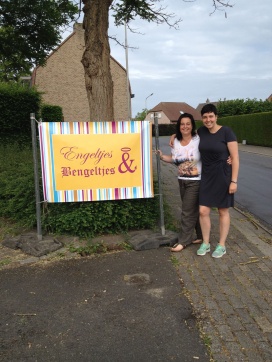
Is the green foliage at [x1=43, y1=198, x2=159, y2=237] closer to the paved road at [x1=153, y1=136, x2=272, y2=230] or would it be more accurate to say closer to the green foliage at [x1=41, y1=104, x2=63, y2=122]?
the paved road at [x1=153, y1=136, x2=272, y2=230]

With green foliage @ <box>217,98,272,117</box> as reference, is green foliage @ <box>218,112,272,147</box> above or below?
below

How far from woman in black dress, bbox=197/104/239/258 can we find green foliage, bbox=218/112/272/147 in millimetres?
18989

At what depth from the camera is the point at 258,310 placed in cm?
296

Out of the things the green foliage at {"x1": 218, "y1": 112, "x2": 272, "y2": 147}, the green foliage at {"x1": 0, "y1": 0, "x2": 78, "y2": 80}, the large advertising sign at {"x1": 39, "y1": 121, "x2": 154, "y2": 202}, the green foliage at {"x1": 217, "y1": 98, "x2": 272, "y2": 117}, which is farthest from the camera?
the green foliage at {"x1": 217, "y1": 98, "x2": 272, "y2": 117}

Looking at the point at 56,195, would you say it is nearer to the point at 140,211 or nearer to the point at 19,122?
the point at 140,211

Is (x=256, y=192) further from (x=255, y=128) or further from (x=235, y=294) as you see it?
(x=255, y=128)

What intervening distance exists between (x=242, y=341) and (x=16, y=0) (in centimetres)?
1136

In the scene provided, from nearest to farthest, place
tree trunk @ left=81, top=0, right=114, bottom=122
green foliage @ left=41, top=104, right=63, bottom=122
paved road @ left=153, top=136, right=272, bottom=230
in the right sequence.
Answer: tree trunk @ left=81, top=0, right=114, bottom=122, paved road @ left=153, top=136, right=272, bottom=230, green foliage @ left=41, top=104, right=63, bottom=122

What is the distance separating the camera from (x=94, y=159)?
4.57 m

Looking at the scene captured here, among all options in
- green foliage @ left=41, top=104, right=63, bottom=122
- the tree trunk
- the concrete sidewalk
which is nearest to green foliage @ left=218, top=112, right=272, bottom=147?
green foliage @ left=41, top=104, right=63, bottom=122

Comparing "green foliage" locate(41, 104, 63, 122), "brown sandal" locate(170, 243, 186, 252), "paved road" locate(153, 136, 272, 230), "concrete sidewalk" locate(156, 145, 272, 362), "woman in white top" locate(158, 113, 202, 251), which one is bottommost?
"paved road" locate(153, 136, 272, 230)

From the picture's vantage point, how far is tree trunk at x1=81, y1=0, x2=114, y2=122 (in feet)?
17.6

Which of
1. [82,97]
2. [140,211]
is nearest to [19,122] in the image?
[140,211]

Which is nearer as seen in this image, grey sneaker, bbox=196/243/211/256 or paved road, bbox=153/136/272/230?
grey sneaker, bbox=196/243/211/256
